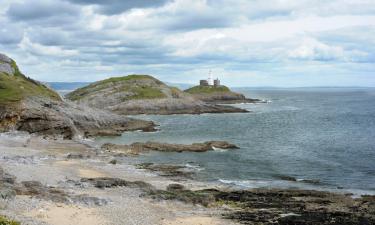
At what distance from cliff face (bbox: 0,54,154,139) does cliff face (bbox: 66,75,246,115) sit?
43.6 meters

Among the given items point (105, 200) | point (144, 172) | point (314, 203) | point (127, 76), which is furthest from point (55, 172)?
point (127, 76)

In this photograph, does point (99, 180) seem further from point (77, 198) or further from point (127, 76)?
point (127, 76)

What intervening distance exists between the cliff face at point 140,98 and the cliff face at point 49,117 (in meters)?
43.6

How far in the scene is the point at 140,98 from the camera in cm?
15975

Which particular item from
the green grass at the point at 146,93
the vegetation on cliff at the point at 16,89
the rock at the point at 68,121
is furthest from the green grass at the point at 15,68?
the green grass at the point at 146,93

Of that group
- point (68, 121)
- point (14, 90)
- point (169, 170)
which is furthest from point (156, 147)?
point (14, 90)

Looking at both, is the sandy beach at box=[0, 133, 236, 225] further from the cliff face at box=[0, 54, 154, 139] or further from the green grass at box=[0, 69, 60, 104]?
the green grass at box=[0, 69, 60, 104]

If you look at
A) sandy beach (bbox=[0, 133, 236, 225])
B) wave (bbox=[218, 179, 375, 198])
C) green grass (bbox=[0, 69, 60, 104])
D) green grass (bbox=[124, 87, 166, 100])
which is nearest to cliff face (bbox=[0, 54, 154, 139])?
green grass (bbox=[0, 69, 60, 104])

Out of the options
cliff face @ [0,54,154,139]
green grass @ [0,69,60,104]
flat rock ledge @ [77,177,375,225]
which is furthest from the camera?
green grass @ [0,69,60,104]

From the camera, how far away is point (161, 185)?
44.1 m

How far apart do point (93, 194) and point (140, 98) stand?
123486 mm

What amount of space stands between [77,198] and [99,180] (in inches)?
344

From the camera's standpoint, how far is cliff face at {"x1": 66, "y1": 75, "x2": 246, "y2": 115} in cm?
15012

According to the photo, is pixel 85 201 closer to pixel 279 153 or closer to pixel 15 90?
pixel 279 153
